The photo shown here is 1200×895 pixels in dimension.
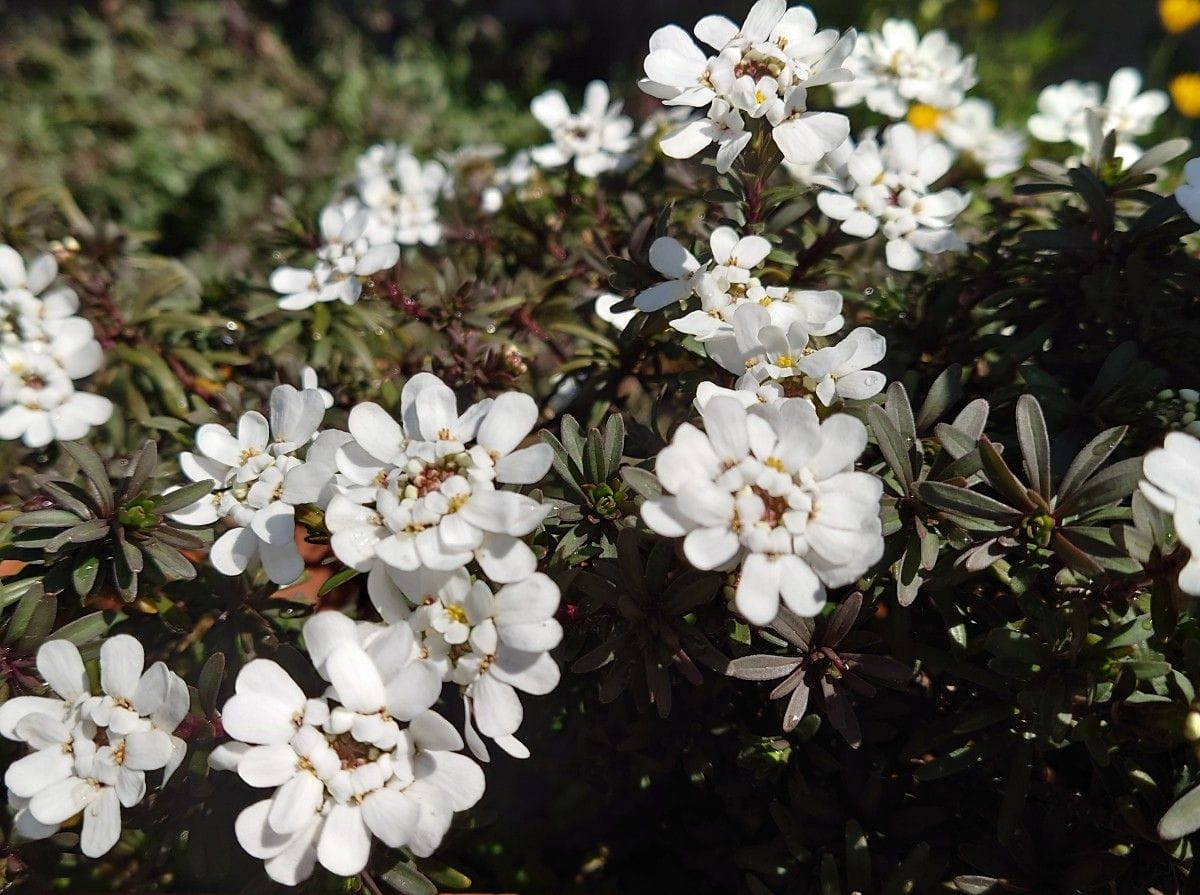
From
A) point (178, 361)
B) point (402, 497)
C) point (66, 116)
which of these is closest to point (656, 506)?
point (402, 497)

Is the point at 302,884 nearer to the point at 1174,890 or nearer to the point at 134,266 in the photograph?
the point at 1174,890

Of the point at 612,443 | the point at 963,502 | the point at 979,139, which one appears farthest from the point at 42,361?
the point at 979,139

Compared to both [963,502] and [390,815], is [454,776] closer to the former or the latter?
[390,815]

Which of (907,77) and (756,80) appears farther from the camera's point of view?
(907,77)

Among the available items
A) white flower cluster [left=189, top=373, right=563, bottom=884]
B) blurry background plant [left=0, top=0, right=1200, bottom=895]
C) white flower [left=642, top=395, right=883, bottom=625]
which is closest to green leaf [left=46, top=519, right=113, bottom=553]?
blurry background plant [left=0, top=0, right=1200, bottom=895]

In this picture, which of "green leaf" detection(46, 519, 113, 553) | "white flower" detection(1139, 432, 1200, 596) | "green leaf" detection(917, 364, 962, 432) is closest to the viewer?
"white flower" detection(1139, 432, 1200, 596)

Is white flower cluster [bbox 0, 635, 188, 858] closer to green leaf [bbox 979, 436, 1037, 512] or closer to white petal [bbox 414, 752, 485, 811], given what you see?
white petal [bbox 414, 752, 485, 811]

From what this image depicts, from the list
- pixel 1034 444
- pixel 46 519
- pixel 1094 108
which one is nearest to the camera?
pixel 1034 444
